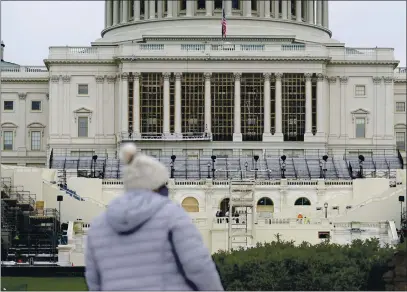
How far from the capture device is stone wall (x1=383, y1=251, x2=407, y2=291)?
112 feet

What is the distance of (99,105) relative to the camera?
13088 centimetres

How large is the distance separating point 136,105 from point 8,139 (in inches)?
571

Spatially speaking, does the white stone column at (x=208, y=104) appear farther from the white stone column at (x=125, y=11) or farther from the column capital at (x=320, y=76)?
the white stone column at (x=125, y=11)

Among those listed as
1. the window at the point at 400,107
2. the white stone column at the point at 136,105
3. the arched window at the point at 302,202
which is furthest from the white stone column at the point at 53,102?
the arched window at the point at 302,202

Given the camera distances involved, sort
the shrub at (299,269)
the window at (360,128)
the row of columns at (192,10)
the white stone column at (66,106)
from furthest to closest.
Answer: the row of columns at (192,10) < the window at (360,128) < the white stone column at (66,106) < the shrub at (299,269)

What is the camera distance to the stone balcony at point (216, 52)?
12862cm

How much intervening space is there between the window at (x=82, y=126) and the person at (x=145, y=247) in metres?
114

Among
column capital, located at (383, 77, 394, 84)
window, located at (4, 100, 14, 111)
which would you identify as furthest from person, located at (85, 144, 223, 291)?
window, located at (4, 100, 14, 111)

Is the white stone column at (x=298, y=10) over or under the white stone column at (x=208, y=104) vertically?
over

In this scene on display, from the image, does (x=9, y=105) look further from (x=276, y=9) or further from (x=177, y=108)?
(x=276, y=9)

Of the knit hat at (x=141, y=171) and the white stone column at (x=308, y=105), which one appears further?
the white stone column at (x=308, y=105)

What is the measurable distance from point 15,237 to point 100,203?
617 inches

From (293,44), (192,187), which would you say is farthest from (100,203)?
(293,44)

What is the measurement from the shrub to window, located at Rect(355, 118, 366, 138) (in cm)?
7760
